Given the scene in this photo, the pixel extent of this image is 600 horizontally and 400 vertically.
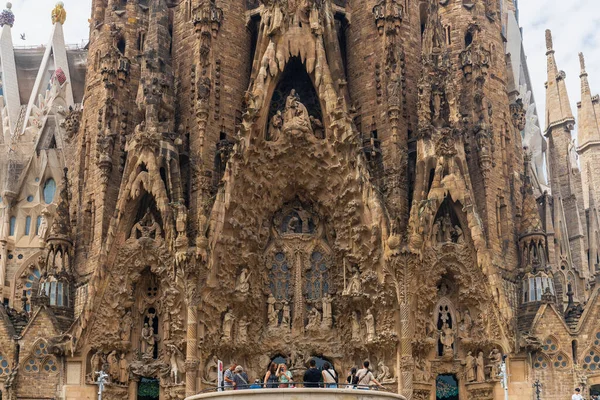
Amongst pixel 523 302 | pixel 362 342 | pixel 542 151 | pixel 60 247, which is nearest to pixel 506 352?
pixel 523 302

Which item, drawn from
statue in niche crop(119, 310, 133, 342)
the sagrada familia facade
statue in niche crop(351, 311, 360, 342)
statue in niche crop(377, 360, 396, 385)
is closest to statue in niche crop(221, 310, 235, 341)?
the sagrada familia facade

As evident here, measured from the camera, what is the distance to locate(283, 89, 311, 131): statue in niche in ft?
79.0

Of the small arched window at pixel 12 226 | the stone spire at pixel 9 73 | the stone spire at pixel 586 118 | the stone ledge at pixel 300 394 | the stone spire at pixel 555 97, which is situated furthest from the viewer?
the stone spire at pixel 586 118

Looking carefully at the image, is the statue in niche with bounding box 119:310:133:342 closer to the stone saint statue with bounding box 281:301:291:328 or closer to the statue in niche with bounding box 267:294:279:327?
the statue in niche with bounding box 267:294:279:327

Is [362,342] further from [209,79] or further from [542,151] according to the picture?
[542,151]

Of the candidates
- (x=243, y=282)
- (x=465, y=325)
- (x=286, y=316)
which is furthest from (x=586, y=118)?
(x=243, y=282)

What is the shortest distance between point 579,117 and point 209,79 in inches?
906

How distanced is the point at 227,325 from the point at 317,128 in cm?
657

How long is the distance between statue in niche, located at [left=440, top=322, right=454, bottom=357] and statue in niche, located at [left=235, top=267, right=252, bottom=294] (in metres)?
5.67

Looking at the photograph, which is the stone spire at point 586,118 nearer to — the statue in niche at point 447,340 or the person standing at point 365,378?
the statue in niche at point 447,340

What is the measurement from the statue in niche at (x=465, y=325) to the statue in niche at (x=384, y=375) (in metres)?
2.36

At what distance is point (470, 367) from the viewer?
2270 centimetres

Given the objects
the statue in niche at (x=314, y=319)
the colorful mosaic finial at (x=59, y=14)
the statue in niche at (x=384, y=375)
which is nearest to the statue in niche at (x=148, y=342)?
the statue in niche at (x=314, y=319)

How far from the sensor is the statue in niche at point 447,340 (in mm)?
22948
